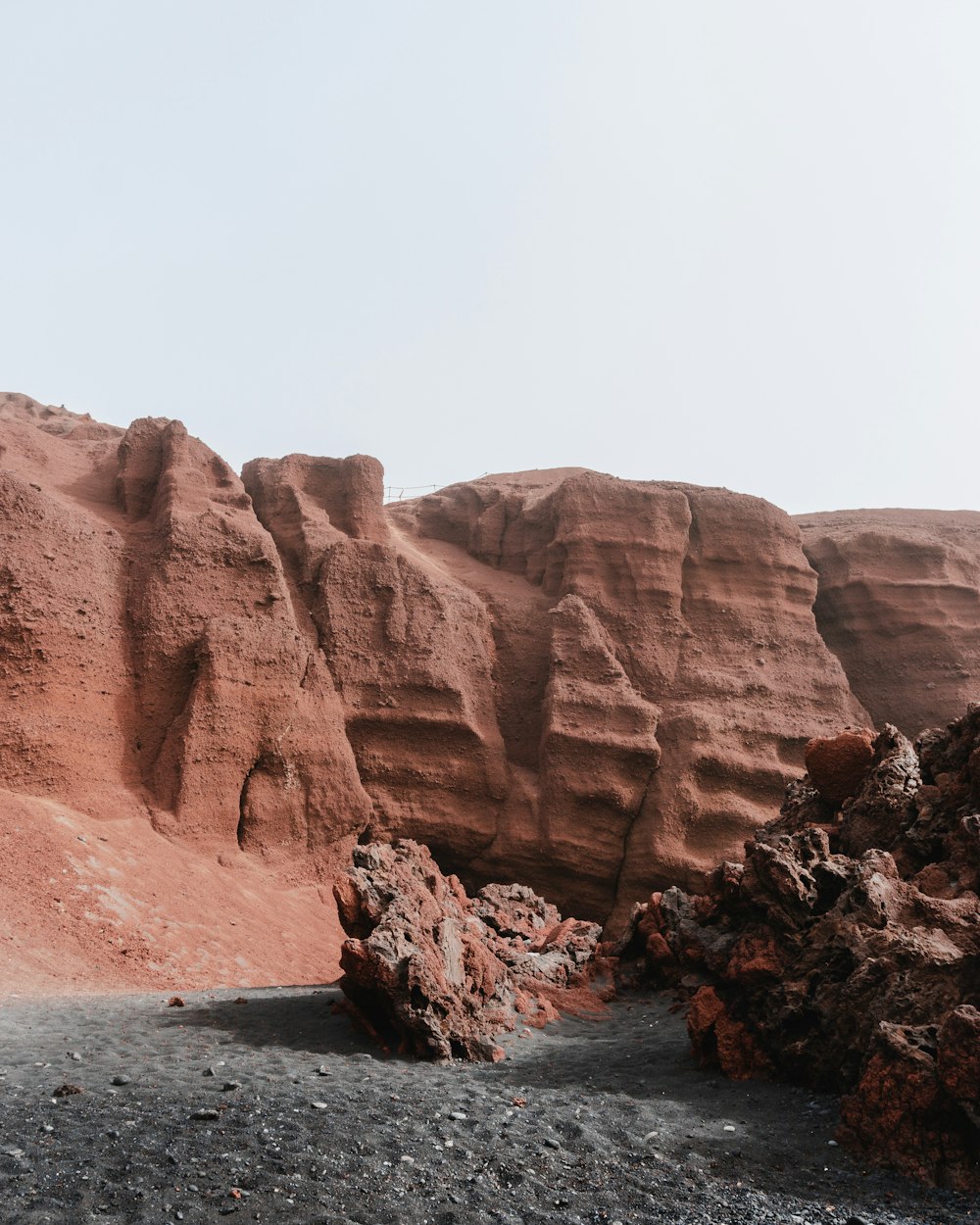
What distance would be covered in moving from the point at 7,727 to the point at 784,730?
1511 cm

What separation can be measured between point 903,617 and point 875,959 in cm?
1918

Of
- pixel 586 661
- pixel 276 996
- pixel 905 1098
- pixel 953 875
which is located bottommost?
pixel 276 996

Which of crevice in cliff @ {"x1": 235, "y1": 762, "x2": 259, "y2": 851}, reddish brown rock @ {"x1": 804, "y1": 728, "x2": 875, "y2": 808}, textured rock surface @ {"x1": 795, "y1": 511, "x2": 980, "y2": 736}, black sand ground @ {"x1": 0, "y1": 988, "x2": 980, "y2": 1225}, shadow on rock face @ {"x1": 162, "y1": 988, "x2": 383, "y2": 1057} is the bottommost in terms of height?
shadow on rock face @ {"x1": 162, "y1": 988, "x2": 383, "y2": 1057}

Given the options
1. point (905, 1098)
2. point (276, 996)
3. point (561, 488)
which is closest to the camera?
point (905, 1098)

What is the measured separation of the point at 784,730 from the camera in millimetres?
21328

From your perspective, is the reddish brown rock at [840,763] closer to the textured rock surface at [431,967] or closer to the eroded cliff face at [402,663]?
the textured rock surface at [431,967]

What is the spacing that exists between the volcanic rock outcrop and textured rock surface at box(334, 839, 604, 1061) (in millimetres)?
1918

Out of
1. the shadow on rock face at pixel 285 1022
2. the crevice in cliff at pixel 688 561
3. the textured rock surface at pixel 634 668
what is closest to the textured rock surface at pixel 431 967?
the shadow on rock face at pixel 285 1022

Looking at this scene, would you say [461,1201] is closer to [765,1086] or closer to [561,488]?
[765,1086]

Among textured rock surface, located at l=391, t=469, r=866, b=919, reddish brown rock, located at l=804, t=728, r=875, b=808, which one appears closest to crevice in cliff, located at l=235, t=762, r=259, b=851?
textured rock surface, located at l=391, t=469, r=866, b=919

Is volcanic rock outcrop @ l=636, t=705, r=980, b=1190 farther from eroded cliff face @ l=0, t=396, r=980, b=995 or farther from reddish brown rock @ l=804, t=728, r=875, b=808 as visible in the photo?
eroded cliff face @ l=0, t=396, r=980, b=995

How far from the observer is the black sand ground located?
5.19 m

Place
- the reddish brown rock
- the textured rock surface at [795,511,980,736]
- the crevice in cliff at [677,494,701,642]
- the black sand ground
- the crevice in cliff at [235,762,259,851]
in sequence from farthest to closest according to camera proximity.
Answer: the textured rock surface at [795,511,980,736] < the crevice in cliff at [677,494,701,642] < the crevice in cliff at [235,762,259,851] < the reddish brown rock < the black sand ground

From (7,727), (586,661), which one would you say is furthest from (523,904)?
(7,727)
